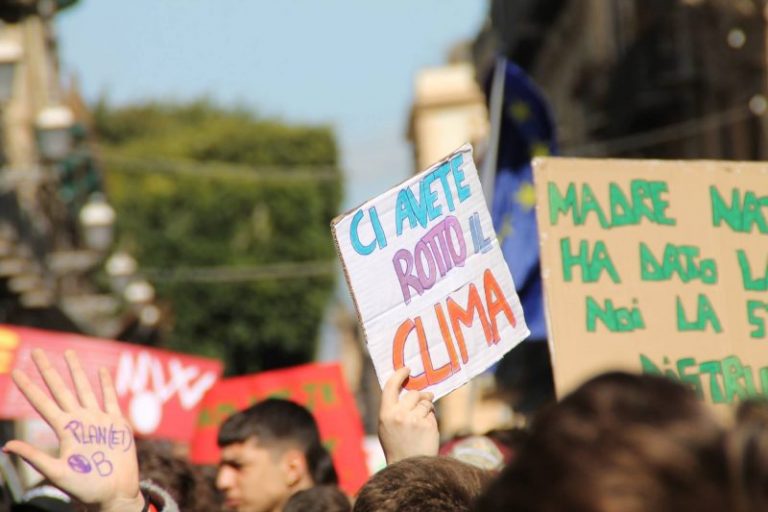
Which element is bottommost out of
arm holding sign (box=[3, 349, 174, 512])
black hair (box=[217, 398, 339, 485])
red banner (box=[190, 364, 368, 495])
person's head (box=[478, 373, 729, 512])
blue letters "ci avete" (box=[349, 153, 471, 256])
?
red banner (box=[190, 364, 368, 495])

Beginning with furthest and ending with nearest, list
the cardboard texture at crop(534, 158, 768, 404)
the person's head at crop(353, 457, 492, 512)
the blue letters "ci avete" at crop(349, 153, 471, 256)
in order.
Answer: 1. the cardboard texture at crop(534, 158, 768, 404)
2. the blue letters "ci avete" at crop(349, 153, 471, 256)
3. the person's head at crop(353, 457, 492, 512)

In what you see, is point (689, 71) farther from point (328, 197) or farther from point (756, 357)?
point (328, 197)

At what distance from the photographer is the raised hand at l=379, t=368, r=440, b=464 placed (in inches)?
137

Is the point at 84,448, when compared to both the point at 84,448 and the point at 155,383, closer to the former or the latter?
the point at 84,448

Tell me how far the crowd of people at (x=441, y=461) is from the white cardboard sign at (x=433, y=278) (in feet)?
0.64

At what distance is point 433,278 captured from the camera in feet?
13.4

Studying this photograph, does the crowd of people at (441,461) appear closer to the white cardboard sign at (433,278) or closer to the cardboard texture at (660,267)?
the white cardboard sign at (433,278)

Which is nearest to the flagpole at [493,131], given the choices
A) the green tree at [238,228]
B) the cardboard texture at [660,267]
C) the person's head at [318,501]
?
the person's head at [318,501]

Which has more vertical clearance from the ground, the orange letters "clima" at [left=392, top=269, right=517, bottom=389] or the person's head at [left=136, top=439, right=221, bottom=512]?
the orange letters "clima" at [left=392, top=269, right=517, bottom=389]

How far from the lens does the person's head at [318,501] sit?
5.14 meters

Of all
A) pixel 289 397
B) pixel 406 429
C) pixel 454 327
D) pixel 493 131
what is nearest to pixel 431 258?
pixel 454 327

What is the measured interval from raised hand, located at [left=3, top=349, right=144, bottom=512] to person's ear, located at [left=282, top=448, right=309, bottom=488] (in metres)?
2.04

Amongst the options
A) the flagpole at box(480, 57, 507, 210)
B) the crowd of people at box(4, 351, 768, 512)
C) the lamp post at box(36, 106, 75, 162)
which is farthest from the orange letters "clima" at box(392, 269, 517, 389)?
the lamp post at box(36, 106, 75, 162)

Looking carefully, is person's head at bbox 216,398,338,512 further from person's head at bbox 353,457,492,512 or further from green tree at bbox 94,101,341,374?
green tree at bbox 94,101,341,374
